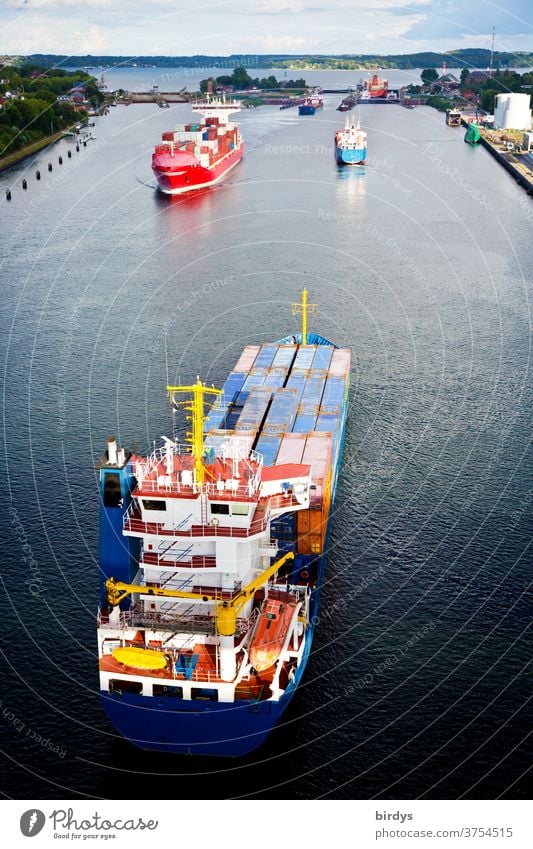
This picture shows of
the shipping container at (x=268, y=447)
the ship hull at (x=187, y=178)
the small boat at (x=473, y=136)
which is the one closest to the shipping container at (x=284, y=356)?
the shipping container at (x=268, y=447)

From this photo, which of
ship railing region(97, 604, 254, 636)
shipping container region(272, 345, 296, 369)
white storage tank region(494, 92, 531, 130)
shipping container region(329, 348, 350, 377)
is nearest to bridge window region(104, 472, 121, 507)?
ship railing region(97, 604, 254, 636)

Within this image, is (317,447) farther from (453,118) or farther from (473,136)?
(453,118)

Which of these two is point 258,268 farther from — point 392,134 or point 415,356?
point 392,134

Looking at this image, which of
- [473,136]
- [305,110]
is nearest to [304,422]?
[473,136]

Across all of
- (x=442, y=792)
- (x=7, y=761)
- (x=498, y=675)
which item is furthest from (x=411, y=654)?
(x=7, y=761)

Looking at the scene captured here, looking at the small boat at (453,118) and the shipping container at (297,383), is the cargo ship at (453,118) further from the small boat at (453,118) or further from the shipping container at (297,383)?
the shipping container at (297,383)

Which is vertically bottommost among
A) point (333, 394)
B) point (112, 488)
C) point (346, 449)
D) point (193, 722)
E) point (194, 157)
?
point (346, 449)

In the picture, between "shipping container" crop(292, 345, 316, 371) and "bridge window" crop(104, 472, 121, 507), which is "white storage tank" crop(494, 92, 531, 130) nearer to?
"shipping container" crop(292, 345, 316, 371)
